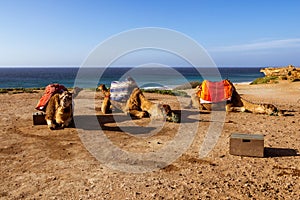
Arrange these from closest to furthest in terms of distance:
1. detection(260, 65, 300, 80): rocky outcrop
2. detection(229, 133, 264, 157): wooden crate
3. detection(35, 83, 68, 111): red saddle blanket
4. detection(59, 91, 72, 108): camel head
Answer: detection(229, 133, 264, 157): wooden crate
detection(59, 91, 72, 108): camel head
detection(35, 83, 68, 111): red saddle blanket
detection(260, 65, 300, 80): rocky outcrop

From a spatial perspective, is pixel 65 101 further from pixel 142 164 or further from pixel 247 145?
pixel 247 145

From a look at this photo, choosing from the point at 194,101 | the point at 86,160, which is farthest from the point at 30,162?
the point at 194,101

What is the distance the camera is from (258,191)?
6.07 m

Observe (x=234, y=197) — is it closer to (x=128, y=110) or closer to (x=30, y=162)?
(x=30, y=162)

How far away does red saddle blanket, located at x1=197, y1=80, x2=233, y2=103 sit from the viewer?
15109mm

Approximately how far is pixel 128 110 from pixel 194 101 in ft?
12.7

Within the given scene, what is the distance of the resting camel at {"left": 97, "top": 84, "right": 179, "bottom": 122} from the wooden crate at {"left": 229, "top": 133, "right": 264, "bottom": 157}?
450cm

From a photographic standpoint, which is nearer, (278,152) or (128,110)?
(278,152)

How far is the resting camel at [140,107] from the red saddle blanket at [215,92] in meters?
3.01

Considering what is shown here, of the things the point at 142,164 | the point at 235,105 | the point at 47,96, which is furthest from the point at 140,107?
the point at 142,164

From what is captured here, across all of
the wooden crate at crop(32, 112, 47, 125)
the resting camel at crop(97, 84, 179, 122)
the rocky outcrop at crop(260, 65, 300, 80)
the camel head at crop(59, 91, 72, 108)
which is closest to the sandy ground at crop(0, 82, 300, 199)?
the wooden crate at crop(32, 112, 47, 125)

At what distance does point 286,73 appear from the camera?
4794cm

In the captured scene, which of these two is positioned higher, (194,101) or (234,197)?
(194,101)

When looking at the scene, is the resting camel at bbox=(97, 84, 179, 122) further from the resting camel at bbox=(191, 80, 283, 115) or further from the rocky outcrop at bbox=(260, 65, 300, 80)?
the rocky outcrop at bbox=(260, 65, 300, 80)
